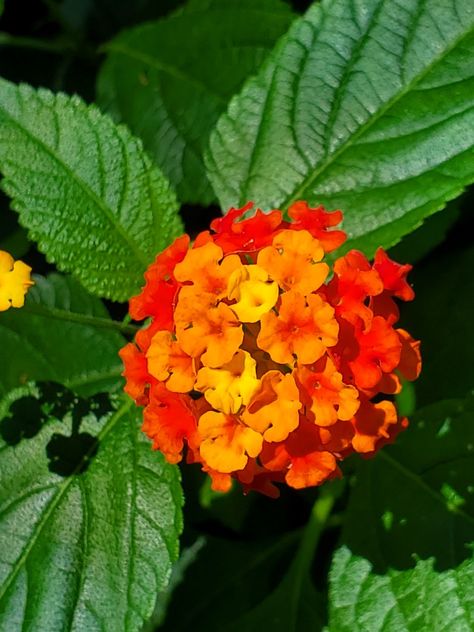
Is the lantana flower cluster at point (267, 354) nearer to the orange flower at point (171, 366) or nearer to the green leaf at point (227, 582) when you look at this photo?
the orange flower at point (171, 366)

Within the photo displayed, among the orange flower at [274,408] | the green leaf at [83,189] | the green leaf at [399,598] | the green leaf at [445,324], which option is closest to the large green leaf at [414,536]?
the green leaf at [399,598]

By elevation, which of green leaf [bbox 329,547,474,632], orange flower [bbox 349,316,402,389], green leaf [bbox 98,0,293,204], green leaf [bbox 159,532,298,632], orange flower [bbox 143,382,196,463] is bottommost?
green leaf [bbox 329,547,474,632]

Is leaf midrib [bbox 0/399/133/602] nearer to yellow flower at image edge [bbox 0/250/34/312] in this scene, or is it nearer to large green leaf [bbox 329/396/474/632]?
yellow flower at image edge [bbox 0/250/34/312]

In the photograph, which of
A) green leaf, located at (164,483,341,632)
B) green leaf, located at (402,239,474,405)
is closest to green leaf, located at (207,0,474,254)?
green leaf, located at (402,239,474,405)

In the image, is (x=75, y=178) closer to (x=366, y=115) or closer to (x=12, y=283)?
(x=12, y=283)

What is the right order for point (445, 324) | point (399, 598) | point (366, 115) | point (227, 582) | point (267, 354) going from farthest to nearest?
point (227, 582)
point (445, 324)
point (366, 115)
point (399, 598)
point (267, 354)

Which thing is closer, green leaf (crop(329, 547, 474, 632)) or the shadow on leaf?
green leaf (crop(329, 547, 474, 632))

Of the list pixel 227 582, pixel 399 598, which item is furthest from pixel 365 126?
pixel 227 582
